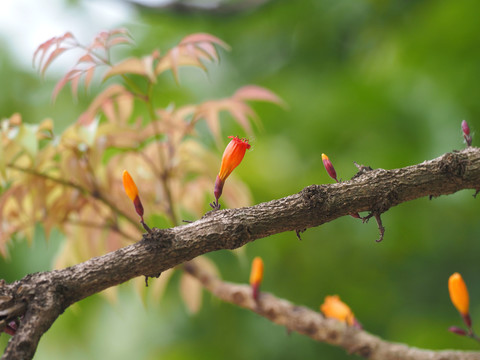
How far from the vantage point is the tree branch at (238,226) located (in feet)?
1.01

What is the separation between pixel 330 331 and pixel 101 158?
347 millimetres

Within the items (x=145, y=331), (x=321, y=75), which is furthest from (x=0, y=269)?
(x=321, y=75)

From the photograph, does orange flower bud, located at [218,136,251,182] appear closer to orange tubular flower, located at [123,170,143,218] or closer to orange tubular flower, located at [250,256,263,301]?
orange tubular flower, located at [123,170,143,218]

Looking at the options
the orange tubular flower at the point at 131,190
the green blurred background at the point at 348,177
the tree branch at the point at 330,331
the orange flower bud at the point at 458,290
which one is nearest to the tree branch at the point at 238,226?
the orange tubular flower at the point at 131,190

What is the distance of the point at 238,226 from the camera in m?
0.31

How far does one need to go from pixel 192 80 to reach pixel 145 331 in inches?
27.5

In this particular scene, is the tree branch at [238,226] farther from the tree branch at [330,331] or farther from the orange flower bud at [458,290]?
the tree branch at [330,331]

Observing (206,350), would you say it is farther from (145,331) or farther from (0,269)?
(0,269)

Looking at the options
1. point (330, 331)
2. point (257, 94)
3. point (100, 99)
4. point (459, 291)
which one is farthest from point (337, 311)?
point (100, 99)

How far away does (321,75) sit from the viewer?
1268 mm

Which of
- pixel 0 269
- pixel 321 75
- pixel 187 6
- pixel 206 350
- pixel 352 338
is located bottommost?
pixel 352 338

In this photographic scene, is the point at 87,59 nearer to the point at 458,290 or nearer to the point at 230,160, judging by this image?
the point at 230,160

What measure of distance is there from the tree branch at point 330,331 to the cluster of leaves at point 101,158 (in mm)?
153

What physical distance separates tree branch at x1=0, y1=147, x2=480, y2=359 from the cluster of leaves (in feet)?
0.79
